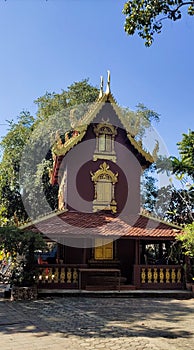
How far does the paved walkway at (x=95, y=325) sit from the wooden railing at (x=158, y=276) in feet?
7.77

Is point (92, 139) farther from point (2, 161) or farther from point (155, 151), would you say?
point (2, 161)

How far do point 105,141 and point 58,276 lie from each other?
6939 millimetres

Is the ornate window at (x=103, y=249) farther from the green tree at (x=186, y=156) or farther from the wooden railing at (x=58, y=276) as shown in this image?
the green tree at (x=186, y=156)

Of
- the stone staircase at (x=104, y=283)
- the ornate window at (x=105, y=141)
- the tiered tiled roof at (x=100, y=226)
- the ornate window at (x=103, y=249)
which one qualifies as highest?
the ornate window at (x=105, y=141)

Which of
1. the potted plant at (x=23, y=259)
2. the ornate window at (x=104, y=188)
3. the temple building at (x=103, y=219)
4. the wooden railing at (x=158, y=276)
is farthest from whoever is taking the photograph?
the ornate window at (x=104, y=188)

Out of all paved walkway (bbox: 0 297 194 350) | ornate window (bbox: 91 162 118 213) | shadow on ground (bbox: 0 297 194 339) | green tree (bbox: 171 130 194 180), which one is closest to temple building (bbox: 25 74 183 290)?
ornate window (bbox: 91 162 118 213)

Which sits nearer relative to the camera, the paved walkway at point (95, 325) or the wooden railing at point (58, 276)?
the paved walkway at point (95, 325)

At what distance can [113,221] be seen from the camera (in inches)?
638

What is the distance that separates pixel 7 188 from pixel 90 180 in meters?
14.3

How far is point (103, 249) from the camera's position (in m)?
16.2

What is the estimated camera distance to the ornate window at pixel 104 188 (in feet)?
56.3

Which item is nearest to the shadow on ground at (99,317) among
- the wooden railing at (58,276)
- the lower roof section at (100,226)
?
the wooden railing at (58,276)

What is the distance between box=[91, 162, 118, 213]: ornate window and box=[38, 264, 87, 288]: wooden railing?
10.5ft

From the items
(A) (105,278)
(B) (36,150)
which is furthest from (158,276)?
(B) (36,150)
